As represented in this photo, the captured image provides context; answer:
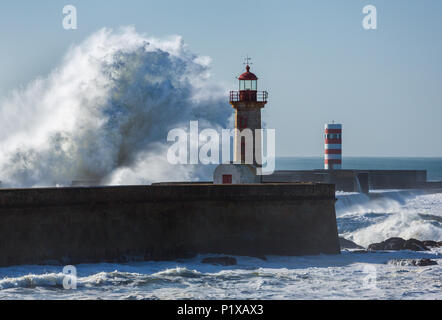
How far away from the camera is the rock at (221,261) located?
15.4 meters

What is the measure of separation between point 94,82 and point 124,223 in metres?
9.95

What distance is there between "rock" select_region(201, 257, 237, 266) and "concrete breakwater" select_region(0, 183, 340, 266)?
42cm

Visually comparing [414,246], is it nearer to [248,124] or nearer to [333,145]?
[248,124]

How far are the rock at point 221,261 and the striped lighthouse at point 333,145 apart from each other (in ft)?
55.6

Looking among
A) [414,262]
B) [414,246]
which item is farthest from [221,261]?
[414,246]

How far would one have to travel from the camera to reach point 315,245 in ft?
55.5

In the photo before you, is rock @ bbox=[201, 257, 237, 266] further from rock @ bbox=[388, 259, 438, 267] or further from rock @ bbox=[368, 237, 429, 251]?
rock @ bbox=[368, 237, 429, 251]

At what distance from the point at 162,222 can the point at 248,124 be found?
12.5 feet

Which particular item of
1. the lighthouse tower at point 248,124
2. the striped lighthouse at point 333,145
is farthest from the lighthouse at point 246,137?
the striped lighthouse at point 333,145

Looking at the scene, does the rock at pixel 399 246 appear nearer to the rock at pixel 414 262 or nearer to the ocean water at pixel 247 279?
the ocean water at pixel 247 279
